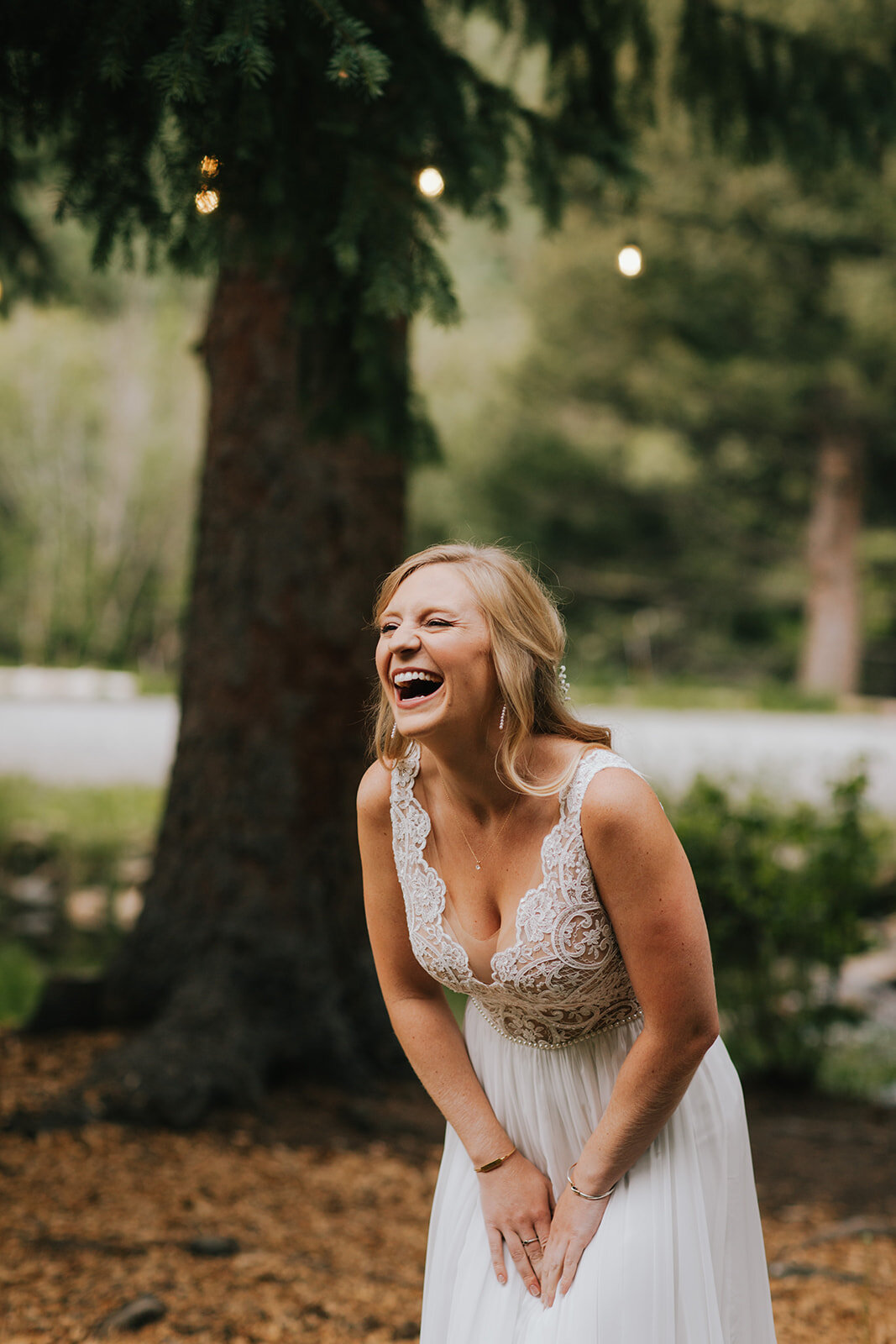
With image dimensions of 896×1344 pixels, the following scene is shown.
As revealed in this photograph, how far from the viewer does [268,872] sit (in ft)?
13.5

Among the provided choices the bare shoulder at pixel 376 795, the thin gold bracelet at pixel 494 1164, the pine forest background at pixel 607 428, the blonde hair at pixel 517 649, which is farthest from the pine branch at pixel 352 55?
the pine forest background at pixel 607 428

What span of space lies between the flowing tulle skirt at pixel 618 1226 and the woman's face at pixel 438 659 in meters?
0.58

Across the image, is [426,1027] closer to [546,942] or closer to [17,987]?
[546,942]

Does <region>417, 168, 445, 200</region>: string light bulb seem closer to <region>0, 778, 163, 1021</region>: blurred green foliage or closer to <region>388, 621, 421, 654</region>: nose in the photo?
<region>388, 621, 421, 654</region>: nose

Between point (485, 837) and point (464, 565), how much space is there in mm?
425

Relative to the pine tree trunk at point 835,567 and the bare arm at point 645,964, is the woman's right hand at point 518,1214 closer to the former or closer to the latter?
the bare arm at point 645,964

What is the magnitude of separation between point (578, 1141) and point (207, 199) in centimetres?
192

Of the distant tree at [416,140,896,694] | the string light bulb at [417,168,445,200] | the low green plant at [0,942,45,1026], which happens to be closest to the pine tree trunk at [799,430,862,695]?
the distant tree at [416,140,896,694]

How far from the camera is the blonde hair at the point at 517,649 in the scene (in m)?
1.69

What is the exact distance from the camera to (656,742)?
1138 cm

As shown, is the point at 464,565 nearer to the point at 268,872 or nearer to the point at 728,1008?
the point at 268,872

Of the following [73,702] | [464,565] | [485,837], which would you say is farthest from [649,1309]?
[73,702]

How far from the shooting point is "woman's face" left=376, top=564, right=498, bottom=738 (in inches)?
65.4

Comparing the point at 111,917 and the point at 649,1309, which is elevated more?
the point at 649,1309
